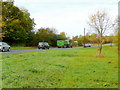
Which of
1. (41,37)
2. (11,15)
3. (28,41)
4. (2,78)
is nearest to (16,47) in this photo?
(28,41)

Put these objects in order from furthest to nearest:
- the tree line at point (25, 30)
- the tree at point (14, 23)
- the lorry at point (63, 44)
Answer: the lorry at point (63, 44)
the tree at point (14, 23)
the tree line at point (25, 30)

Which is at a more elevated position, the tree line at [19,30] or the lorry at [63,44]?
the tree line at [19,30]

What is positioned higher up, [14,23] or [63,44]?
[14,23]

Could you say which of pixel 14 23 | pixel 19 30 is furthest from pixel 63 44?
pixel 14 23

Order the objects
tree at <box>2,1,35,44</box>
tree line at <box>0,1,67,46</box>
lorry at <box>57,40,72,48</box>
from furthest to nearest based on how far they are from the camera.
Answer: lorry at <box>57,40,72,48</box>
tree at <box>2,1,35,44</box>
tree line at <box>0,1,67,46</box>

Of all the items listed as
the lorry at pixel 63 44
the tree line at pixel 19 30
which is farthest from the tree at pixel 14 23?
the lorry at pixel 63 44

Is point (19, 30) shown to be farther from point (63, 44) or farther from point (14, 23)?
point (63, 44)

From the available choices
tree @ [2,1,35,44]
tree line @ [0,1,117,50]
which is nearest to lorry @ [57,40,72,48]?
tree line @ [0,1,117,50]

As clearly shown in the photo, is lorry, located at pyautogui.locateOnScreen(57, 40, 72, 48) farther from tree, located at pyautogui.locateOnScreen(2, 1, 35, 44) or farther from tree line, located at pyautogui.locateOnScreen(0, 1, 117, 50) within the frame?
tree, located at pyautogui.locateOnScreen(2, 1, 35, 44)

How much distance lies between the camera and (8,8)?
132ft

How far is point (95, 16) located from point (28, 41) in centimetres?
1174

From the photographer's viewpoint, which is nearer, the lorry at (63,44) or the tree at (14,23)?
the tree at (14,23)

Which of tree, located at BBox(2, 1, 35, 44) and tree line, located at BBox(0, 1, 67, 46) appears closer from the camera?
tree line, located at BBox(0, 1, 67, 46)

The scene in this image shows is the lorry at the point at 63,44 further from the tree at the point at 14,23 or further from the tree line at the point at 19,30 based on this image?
the tree at the point at 14,23
